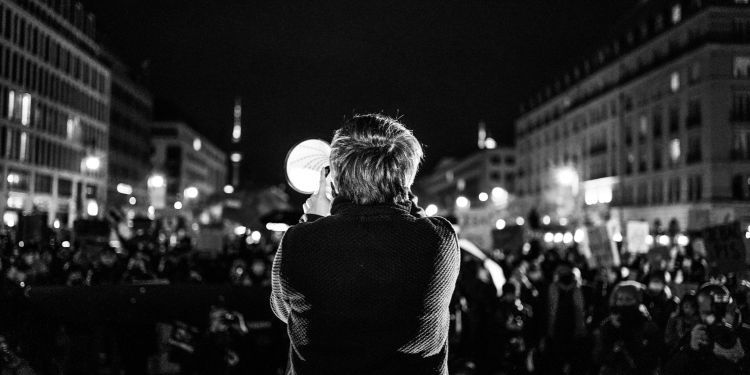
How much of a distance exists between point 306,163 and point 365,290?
1.66 m

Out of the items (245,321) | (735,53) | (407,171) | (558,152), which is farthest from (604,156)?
(407,171)

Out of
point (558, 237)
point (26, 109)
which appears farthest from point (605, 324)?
point (26, 109)

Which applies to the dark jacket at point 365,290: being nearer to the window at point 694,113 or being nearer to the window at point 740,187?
the window at point 740,187

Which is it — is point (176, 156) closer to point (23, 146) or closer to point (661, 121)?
point (23, 146)

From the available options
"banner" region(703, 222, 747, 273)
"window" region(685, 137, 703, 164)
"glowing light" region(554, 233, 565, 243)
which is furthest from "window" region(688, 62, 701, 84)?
"banner" region(703, 222, 747, 273)

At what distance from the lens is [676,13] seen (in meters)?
64.8

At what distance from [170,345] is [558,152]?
91504 mm

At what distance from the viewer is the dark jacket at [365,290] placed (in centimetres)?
264

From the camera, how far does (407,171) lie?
2.83 m

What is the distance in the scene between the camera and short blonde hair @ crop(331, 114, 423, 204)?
2770mm

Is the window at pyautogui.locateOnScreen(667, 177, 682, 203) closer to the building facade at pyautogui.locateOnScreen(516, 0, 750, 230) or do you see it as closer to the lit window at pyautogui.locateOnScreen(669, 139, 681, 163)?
the building facade at pyautogui.locateOnScreen(516, 0, 750, 230)

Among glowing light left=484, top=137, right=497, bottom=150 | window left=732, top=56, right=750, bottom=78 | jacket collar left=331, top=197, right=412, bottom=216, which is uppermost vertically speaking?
glowing light left=484, top=137, right=497, bottom=150

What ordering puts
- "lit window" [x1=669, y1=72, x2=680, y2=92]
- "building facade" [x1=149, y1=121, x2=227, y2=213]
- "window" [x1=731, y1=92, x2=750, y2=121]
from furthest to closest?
"building facade" [x1=149, y1=121, x2=227, y2=213], "lit window" [x1=669, y1=72, x2=680, y2=92], "window" [x1=731, y1=92, x2=750, y2=121]

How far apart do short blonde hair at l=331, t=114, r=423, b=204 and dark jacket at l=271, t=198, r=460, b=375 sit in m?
0.07
